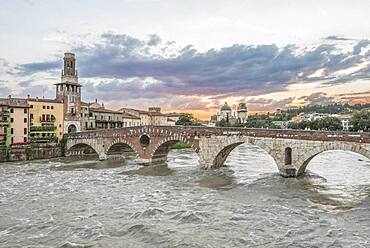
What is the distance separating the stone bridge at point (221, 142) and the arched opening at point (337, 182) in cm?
118

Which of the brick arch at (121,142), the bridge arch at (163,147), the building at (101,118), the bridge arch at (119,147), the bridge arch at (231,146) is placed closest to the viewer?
the bridge arch at (231,146)

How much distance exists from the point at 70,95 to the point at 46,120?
5.11 metres

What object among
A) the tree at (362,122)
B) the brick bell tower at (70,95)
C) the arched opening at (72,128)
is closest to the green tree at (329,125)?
the tree at (362,122)

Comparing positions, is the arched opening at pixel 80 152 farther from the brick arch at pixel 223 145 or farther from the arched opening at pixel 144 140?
the brick arch at pixel 223 145

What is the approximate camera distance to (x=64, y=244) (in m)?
14.3

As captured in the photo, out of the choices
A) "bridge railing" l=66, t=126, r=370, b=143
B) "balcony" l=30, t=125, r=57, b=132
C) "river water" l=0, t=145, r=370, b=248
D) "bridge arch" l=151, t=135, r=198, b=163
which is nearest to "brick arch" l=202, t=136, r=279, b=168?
"bridge railing" l=66, t=126, r=370, b=143

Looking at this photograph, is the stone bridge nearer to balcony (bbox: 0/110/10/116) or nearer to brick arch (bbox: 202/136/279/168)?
brick arch (bbox: 202/136/279/168)

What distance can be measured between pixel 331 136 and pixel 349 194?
183 inches

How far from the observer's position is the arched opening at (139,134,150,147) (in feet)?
132

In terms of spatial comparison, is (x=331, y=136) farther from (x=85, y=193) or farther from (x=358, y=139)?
(x=85, y=193)

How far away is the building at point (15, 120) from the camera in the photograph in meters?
42.8

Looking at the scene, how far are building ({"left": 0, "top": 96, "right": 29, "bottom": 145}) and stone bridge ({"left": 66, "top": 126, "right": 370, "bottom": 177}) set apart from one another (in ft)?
17.4

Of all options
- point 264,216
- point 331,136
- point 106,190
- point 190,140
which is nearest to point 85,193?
point 106,190

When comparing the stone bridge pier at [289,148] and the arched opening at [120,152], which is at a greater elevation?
the stone bridge pier at [289,148]
